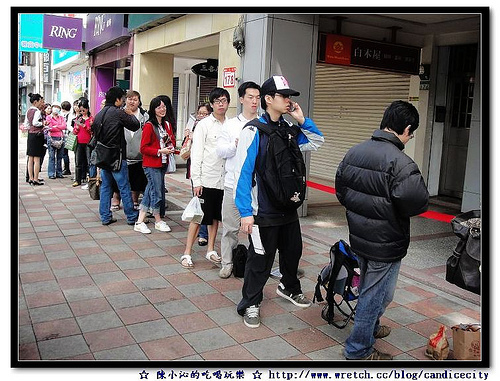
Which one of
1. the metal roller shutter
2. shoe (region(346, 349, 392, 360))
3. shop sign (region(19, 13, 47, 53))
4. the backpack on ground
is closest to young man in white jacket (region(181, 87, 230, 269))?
the backpack on ground

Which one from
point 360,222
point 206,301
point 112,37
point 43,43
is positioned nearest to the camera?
point 360,222

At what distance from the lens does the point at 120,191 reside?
6852 millimetres

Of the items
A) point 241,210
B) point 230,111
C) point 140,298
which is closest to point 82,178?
point 230,111

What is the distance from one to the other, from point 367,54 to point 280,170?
529 cm

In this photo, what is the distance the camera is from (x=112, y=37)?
47.2ft

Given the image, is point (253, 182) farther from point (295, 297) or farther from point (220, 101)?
point (220, 101)

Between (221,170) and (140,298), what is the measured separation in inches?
60.3

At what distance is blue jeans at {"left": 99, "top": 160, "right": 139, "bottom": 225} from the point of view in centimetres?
676

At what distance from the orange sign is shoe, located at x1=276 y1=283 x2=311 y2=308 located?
14.8ft

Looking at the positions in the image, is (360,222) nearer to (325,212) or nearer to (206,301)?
(206,301)

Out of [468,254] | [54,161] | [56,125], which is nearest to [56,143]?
[56,125]

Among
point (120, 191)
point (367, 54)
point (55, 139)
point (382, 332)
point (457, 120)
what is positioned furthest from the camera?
point (55, 139)

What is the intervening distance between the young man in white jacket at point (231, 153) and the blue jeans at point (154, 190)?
186cm

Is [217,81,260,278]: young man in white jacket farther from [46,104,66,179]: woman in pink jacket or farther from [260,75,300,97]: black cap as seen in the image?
[46,104,66,179]: woman in pink jacket
